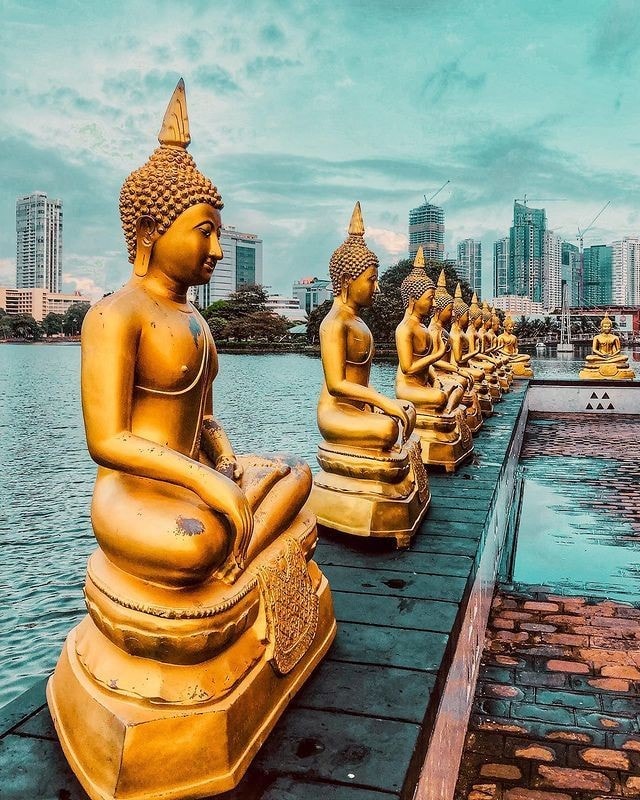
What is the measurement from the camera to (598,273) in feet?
307

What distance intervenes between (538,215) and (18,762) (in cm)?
9817

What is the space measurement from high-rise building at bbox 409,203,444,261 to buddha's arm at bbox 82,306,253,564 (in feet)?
101

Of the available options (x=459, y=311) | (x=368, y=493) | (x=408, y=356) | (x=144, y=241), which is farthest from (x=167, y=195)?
(x=459, y=311)

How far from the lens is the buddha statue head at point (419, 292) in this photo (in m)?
5.32

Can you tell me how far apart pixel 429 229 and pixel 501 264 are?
2278 inches

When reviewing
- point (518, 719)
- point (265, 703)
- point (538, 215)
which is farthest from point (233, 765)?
point (538, 215)

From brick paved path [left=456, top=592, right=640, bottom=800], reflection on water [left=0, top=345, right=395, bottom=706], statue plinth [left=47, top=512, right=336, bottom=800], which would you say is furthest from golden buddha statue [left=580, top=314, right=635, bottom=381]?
statue plinth [left=47, top=512, right=336, bottom=800]

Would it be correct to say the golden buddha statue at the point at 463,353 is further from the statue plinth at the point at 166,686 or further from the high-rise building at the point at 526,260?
the high-rise building at the point at 526,260

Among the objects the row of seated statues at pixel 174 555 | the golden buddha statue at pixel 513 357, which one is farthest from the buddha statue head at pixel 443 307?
the golden buddha statue at pixel 513 357

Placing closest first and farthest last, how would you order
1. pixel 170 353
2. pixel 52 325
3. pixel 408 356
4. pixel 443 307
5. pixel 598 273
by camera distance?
pixel 170 353 < pixel 408 356 < pixel 443 307 < pixel 52 325 < pixel 598 273

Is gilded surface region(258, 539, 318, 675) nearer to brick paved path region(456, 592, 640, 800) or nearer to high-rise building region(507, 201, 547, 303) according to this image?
brick paved path region(456, 592, 640, 800)

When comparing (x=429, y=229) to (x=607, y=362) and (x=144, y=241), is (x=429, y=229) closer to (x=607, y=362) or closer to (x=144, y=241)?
(x=607, y=362)

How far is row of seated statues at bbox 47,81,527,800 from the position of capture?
5.45 ft

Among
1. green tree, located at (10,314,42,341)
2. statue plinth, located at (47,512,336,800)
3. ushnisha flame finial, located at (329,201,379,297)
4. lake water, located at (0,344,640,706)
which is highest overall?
green tree, located at (10,314,42,341)
